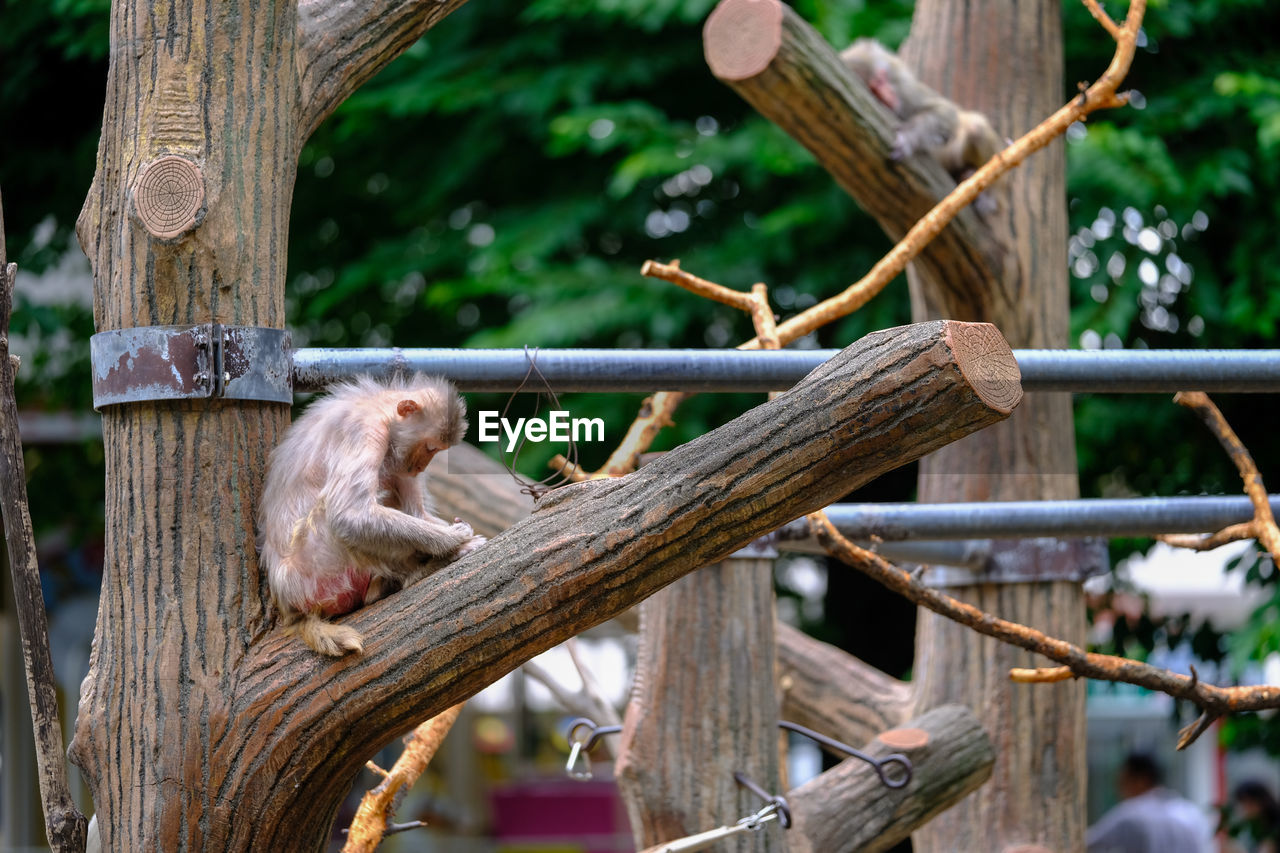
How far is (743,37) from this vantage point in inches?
132

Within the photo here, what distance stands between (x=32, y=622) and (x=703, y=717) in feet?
4.86

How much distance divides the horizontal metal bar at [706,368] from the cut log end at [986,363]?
51 cm

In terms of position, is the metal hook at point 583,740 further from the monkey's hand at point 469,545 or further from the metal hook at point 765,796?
the monkey's hand at point 469,545

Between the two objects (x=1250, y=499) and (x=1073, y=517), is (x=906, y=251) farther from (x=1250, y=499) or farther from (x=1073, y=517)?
(x=1250, y=499)

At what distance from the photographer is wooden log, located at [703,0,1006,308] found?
3338 mm

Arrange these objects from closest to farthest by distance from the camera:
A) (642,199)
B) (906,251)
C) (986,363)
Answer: (986,363), (906,251), (642,199)

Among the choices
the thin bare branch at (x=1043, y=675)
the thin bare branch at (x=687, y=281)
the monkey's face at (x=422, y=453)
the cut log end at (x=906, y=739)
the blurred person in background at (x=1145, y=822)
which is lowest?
the blurred person in background at (x=1145, y=822)

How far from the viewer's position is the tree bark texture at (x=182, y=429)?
6.25 feet

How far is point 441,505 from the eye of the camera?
156 inches

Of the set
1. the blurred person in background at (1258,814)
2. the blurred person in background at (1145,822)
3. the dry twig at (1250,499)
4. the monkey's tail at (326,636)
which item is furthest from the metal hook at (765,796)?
the blurred person in background at (1145,822)

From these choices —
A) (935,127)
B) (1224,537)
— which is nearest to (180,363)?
(1224,537)

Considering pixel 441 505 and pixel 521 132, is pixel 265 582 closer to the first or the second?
pixel 441 505

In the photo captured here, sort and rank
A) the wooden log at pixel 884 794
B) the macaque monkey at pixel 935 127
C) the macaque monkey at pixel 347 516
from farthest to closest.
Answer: the macaque monkey at pixel 935 127 < the wooden log at pixel 884 794 < the macaque monkey at pixel 347 516

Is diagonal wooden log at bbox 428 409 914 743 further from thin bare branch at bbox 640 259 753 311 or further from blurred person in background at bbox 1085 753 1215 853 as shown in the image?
blurred person in background at bbox 1085 753 1215 853
